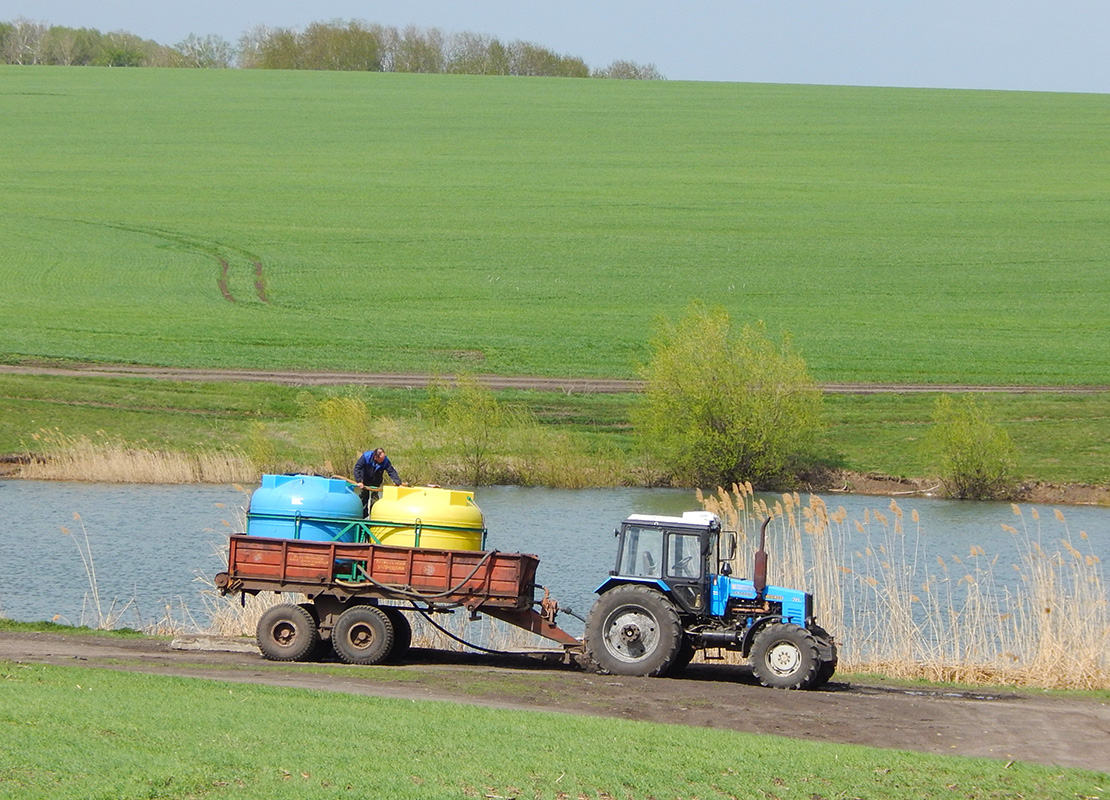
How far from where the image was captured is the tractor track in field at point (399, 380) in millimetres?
49156

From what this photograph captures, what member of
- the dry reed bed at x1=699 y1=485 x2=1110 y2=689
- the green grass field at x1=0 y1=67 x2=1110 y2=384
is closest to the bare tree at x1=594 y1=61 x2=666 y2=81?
the green grass field at x1=0 y1=67 x2=1110 y2=384

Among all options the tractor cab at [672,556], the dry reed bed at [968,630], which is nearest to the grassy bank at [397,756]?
the tractor cab at [672,556]

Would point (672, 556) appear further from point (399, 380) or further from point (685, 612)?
point (399, 380)

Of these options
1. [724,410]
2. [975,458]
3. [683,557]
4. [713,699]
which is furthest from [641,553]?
[975,458]

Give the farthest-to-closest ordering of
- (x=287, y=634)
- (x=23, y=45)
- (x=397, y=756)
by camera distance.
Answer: (x=23, y=45), (x=287, y=634), (x=397, y=756)

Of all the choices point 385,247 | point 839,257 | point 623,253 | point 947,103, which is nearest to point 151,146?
point 385,247

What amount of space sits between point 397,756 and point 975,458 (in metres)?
33.6

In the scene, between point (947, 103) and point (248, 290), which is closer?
point (248, 290)

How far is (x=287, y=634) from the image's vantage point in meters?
16.6

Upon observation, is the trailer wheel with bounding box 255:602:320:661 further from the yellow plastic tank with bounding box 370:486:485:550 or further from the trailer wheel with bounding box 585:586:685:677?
the trailer wheel with bounding box 585:586:685:677

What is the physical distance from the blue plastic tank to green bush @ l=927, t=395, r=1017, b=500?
28.2 m

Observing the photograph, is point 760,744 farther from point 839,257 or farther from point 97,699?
point 839,257

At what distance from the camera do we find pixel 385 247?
70.5 meters

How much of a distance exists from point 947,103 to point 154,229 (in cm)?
7178
